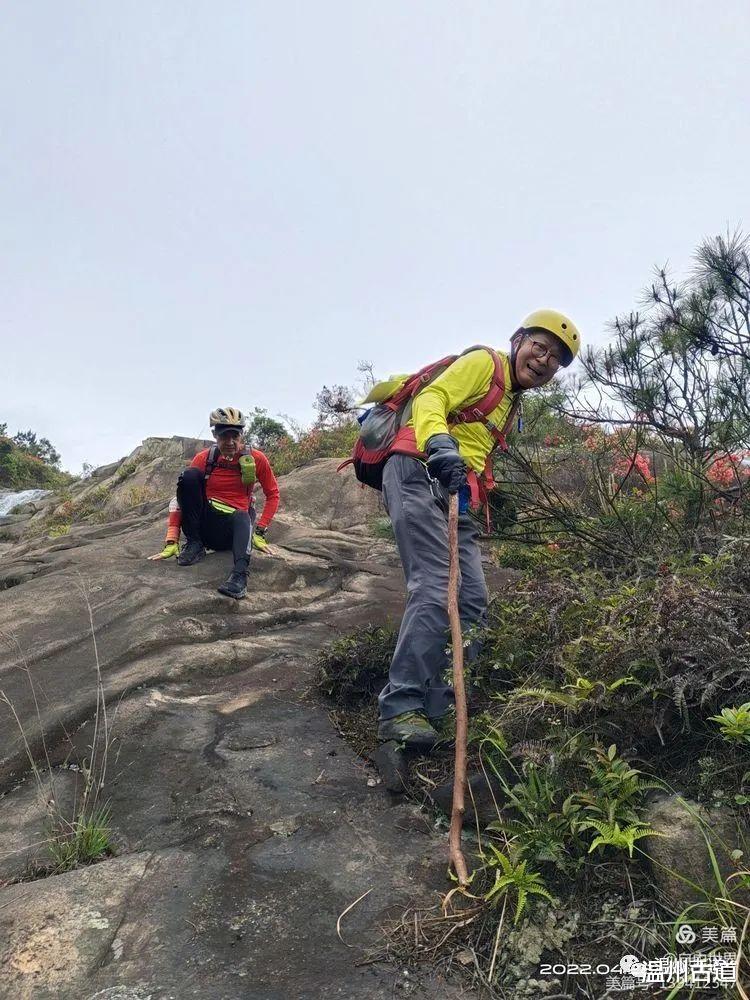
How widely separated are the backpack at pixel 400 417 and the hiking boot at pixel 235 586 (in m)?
2.29

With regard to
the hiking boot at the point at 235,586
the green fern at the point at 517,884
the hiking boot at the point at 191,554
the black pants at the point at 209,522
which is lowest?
the green fern at the point at 517,884

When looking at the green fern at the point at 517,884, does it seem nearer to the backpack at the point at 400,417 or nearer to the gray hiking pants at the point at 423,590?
the gray hiking pants at the point at 423,590

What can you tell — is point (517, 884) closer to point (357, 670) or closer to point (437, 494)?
point (437, 494)

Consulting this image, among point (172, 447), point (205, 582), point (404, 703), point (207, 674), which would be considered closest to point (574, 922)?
point (404, 703)

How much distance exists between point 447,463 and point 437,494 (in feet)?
1.66

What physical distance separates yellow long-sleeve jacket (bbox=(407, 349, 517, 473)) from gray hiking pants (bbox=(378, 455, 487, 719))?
0.30 m

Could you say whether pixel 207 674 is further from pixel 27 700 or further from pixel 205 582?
pixel 205 582

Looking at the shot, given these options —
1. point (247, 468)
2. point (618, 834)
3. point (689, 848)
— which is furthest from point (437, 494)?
point (247, 468)

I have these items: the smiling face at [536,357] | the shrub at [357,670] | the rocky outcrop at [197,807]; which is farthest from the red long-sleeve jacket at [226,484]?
the smiling face at [536,357]

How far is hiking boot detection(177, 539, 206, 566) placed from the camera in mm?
6531

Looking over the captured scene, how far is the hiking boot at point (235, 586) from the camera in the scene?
18.9 ft

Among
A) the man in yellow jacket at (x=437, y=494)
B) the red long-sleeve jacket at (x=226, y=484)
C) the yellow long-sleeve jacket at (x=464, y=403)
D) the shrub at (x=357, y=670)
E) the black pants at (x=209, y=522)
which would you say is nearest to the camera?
the man in yellow jacket at (x=437, y=494)

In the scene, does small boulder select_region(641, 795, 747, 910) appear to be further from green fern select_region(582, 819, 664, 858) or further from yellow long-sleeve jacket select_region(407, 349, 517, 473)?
yellow long-sleeve jacket select_region(407, 349, 517, 473)

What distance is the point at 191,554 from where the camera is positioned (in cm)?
659
